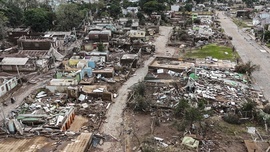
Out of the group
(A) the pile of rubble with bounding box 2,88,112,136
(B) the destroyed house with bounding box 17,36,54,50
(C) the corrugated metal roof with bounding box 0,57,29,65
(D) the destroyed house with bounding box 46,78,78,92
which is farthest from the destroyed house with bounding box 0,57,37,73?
(A) the pile of rubble with bounding box 2,88,112,136

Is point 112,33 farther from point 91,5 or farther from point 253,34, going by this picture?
point 253,34

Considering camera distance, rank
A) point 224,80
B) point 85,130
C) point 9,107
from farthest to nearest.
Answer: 1. point 224,80
2. point 9,107
3. point 85,130

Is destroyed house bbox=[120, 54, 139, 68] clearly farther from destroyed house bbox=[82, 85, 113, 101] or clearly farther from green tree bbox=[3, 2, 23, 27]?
green tree bbox=[3, 2, 23, 27]

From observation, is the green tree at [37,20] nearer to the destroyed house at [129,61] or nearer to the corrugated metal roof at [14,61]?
the corrugated metal roof at [14,61]

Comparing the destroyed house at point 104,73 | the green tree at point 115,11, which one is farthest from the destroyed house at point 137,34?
the green tree at point 115,11

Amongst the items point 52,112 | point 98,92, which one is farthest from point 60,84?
point 52,112

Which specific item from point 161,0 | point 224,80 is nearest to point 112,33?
point 224,80
